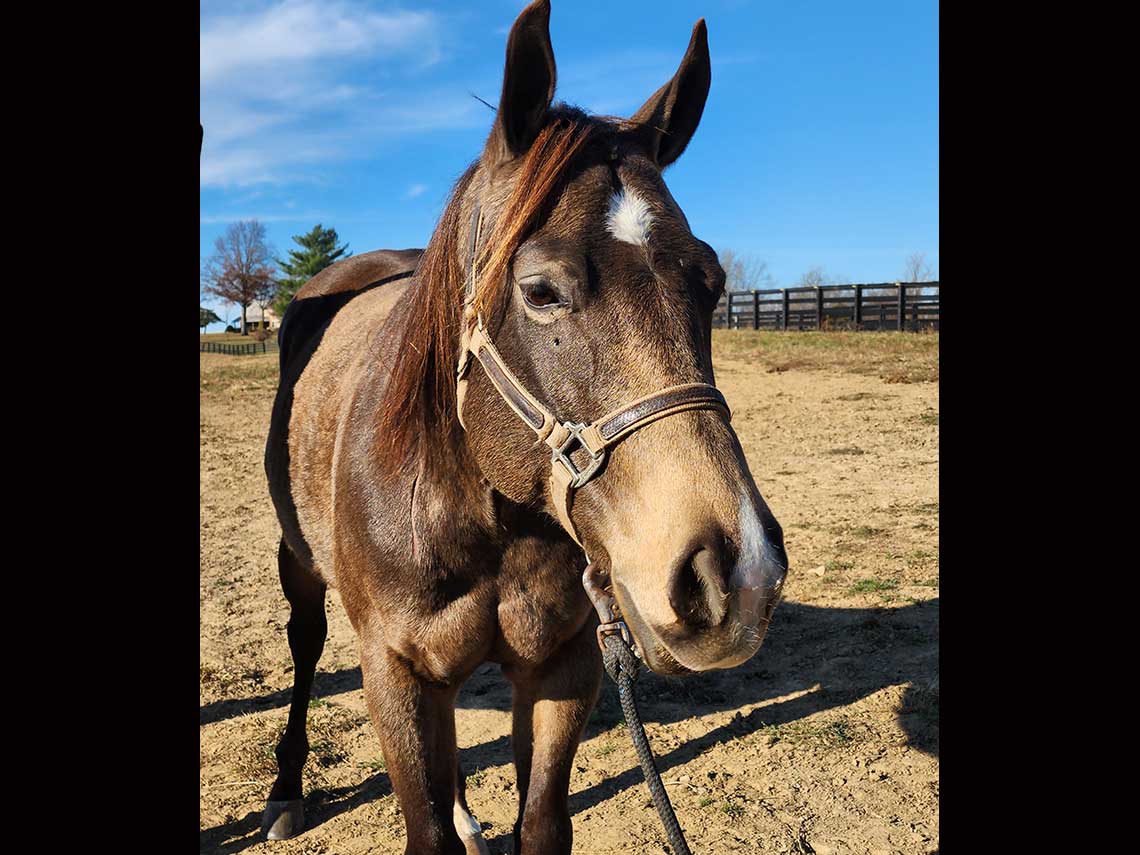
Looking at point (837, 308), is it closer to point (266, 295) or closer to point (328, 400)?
point (328, 400)

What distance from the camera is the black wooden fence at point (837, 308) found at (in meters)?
22.6

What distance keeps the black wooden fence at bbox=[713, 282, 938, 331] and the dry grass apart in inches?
62.9

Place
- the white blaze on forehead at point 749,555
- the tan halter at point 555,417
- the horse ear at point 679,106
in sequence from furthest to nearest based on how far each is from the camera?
the horse ear at point 679,106 < the tan halter at point 555,417 < the white blaze on forehead at point 749,555

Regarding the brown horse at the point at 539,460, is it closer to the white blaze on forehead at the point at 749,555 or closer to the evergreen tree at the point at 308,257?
the white blaze on forehead at the point at 749,555

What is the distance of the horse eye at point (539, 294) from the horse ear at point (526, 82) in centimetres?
43

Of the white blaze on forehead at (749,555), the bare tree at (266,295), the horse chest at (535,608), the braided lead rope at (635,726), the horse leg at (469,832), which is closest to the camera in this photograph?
the white blaze on forehead at (749,555)

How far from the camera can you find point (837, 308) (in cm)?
2536

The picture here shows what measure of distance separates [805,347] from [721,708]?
15.4 metres

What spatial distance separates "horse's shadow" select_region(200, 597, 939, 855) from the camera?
350cm

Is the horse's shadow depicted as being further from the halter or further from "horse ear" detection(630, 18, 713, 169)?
"horse ear" detection(630, 18, 713, 169)

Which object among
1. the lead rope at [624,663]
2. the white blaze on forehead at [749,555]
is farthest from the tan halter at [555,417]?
the white blaze on forehead at [749,555]

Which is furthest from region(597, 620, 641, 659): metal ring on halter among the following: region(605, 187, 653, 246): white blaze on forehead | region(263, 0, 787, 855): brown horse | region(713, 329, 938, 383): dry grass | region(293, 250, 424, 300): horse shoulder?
region(713, 329, 938, 383): dry grass
